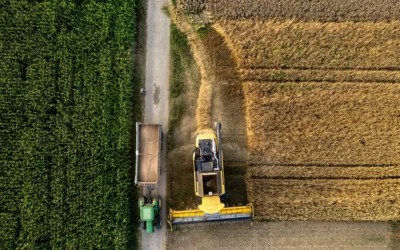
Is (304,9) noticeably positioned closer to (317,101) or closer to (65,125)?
(317,101)

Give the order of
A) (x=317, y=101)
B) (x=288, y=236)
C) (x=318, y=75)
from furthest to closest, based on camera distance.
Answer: (x=318, y=75) < (x=317, y=101) < (x=288, y=236)

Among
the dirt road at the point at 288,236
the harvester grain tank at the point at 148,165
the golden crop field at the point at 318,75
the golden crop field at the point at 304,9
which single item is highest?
the golden crop field at the point at 304,9

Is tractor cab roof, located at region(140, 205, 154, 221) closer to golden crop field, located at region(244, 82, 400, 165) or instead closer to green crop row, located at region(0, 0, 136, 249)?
green crop row, located at region(0, 0, 136, 249)

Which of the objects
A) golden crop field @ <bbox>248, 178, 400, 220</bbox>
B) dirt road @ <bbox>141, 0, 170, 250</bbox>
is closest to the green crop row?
dirt road @ <bbox>141, 0, 170, 250</bbox>

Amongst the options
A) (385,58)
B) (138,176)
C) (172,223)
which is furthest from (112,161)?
(385,58)

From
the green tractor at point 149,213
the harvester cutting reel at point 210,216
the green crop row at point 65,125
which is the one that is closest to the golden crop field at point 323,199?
the harvester cutting reel at point 210,216

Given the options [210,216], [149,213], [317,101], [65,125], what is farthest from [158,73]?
[317,101]

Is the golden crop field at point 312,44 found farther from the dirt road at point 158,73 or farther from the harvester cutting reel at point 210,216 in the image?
the harvester cutting reel at point 210,216
